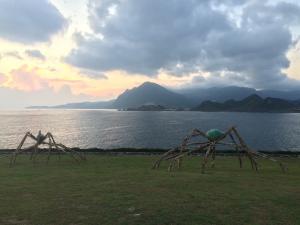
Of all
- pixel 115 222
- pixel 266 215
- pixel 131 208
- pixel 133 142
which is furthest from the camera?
pixel 133 142

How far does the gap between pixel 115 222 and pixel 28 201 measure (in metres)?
5.68

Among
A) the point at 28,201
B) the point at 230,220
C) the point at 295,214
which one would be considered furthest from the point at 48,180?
the point at 295,214

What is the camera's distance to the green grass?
43.5 feet

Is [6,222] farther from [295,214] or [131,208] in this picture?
[295,214]

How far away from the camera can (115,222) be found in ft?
42.0

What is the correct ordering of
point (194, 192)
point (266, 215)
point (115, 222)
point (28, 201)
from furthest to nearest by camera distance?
point (194, 192) → point (28, 201) → point (266, 215) → point (115, 222)

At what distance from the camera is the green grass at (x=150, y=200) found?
522 inches

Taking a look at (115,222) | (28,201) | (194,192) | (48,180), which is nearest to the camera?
(115,222)

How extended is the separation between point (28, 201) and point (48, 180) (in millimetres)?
6320

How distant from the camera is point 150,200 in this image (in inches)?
627

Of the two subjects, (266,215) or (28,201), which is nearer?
(266,215)

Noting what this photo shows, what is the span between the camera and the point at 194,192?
17656mm

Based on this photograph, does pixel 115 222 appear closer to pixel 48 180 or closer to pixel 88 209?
pixel 88 209

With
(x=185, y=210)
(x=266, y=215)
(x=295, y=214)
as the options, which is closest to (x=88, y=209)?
(x=185, y=210)
